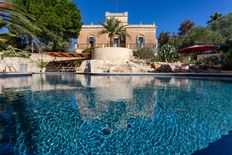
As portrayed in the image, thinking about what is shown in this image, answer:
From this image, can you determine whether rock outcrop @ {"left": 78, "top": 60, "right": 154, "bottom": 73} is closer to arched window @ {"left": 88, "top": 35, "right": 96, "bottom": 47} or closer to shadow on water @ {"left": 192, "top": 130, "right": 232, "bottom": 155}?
shadow on water @ {"left": 192, "top": 130, "right": 232, "bottom": 155}

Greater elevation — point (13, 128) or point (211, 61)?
point (211, 61)

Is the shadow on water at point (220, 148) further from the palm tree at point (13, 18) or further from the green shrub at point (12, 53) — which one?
the green shrub at point (12, 53)

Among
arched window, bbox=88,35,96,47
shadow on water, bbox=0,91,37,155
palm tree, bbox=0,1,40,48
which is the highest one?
arched window, bbox=88,35,96,47

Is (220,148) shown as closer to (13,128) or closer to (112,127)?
(112,127)

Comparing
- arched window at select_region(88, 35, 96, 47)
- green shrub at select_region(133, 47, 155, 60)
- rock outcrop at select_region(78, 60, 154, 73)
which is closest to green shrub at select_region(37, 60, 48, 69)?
rock outcrop at select_region(78, 60, 154, 73)

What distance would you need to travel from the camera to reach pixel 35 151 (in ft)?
9.77

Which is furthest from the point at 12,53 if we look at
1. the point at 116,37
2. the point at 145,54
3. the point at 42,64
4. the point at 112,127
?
the point at 112,127

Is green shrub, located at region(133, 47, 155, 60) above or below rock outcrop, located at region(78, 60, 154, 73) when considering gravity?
above

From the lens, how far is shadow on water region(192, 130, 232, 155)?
9.60ft

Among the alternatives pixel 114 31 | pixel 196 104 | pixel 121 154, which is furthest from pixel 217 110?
pixel 114 31

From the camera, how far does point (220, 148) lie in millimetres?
3062

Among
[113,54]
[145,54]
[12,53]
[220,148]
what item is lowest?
[220,148]

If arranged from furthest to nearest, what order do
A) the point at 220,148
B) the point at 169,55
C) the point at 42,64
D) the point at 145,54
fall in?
the point at 42,64
the point at 145,54
the point at 169,55
the point at 220,148

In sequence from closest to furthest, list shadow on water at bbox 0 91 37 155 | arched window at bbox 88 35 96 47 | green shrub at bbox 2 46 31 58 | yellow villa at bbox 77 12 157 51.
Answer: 1. shadow on water at bbox 0 91 37 155
2. green shrub at bbox 2 46 31 58
3. yellow villa at bbox 77 12 157 51
4. arched window at bbox 88 35 96 47
